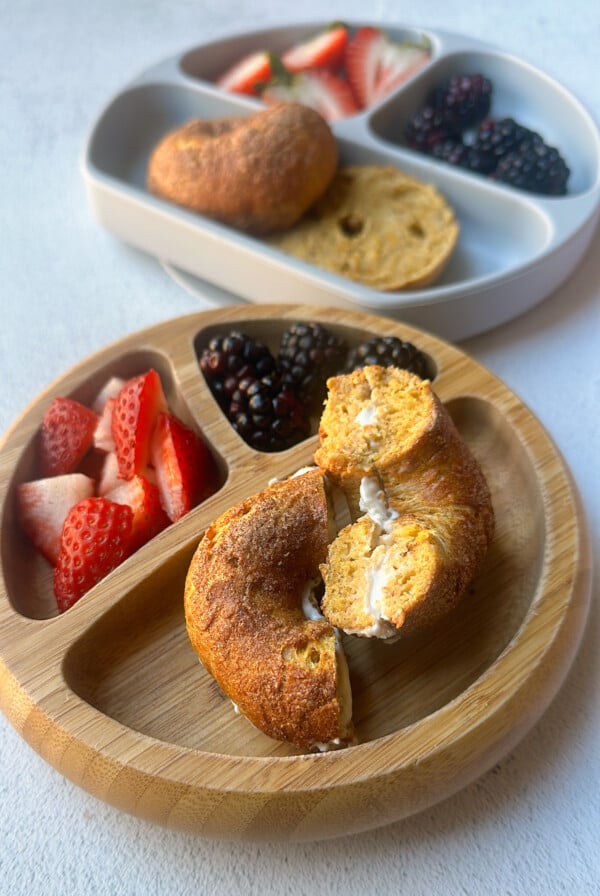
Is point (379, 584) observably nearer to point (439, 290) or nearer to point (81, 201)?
point (439, 290)

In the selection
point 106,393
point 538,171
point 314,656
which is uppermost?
point 106,393

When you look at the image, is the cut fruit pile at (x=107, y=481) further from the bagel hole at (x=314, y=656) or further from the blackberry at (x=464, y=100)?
the blackberry at (x=464, y=100)

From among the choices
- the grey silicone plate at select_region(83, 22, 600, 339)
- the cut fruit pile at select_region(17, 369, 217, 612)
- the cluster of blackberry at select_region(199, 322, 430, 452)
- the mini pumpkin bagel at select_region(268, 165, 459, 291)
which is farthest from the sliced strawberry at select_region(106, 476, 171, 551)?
the mini pumpkin bagel at select_region(268, 165, 459, 291)

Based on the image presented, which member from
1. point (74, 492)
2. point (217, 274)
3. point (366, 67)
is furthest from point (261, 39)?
point (74, 492)

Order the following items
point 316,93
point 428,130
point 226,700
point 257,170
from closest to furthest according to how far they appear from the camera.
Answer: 1. point 226,700
2. point 257,170
3. point 428,130
4. point 316,93

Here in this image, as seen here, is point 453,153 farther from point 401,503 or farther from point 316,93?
point 401,503

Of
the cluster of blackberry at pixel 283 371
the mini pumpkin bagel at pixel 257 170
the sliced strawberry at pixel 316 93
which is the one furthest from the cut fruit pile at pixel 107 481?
the sliced strawberry at pixel 316 93

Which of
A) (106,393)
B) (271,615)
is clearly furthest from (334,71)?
(271,615)
